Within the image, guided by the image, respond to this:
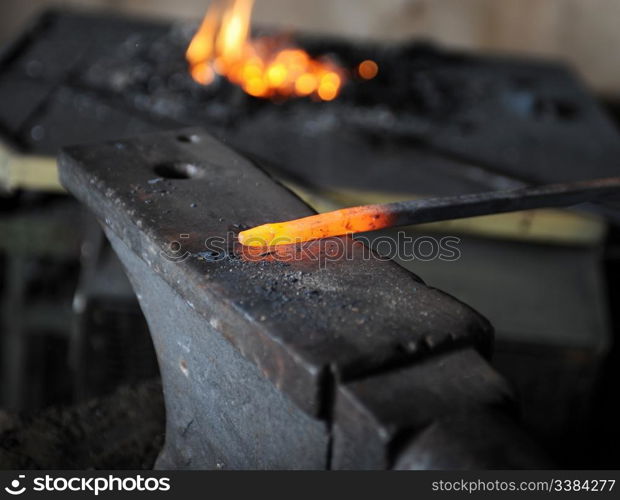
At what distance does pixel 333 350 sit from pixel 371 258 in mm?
272

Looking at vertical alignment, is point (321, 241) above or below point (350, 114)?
above

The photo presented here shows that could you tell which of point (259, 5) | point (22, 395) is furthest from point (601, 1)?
point (22, 395)

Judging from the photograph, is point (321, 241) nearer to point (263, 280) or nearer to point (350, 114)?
point (263, 280)

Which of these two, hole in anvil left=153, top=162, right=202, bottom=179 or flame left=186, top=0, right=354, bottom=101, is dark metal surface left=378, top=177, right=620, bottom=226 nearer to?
hole in anvil left=153, top=162, right=202, bottom=179

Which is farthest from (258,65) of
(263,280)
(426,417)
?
(426,417)

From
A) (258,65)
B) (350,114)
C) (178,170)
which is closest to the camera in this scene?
(178,170)

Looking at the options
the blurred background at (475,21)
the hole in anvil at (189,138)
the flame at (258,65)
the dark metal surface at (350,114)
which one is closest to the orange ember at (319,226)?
the hole in anvil at (189,138)

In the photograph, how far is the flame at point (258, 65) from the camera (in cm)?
307

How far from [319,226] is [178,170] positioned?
0.36 meters

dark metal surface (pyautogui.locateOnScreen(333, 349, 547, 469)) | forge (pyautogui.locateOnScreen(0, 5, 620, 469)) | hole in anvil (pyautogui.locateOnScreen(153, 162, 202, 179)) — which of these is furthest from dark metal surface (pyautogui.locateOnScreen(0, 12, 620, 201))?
dark metal surface (pyautogui.locateOnScreen(333, 349, 547, 469))

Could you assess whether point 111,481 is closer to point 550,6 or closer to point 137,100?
point 137,100

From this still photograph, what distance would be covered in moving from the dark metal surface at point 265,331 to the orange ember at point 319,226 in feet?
0.12

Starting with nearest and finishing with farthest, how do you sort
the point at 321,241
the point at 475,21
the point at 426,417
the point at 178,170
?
the point at 426,417, the point at 321,241, the point at 178,170, the point at 475,21

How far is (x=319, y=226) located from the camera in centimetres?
124
